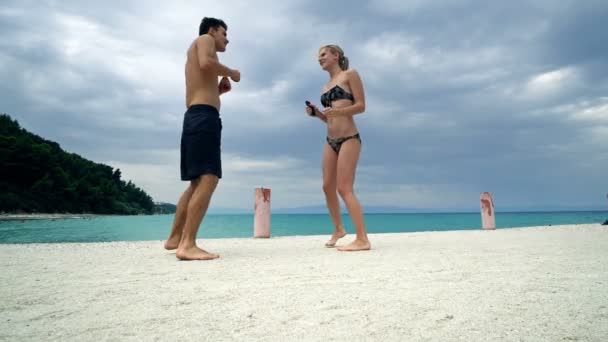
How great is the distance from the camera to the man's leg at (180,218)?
12.4 ft

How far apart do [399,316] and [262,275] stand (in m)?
1.13

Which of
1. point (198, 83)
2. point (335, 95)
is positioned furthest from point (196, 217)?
point (335, 95)

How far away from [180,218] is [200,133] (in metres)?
1.00

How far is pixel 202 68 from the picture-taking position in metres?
3.55

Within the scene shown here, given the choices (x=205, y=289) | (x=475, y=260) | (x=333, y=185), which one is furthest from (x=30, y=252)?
(x=475, y=260)

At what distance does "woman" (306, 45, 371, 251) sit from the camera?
4.03m

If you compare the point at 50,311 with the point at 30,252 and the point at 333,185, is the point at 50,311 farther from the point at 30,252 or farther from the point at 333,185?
the point at 333,185

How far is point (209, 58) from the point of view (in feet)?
11.6

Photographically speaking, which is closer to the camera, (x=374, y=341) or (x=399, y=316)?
(x=374, y=341)

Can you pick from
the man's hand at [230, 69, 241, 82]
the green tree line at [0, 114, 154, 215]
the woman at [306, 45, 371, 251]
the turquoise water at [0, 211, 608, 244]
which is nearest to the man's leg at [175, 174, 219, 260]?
the man's hand at [230, 69, 241, 82]

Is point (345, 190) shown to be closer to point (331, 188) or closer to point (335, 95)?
point (331, 188)

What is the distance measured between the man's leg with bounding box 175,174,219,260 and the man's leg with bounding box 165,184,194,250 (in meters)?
0.32

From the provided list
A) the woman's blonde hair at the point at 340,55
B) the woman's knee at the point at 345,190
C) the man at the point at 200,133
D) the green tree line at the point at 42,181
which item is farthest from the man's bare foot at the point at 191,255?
the green tree line at the point at 42,181

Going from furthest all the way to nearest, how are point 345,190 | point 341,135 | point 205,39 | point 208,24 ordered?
point 341,135 < point 345,190 < point 208,24 < point 205,39
